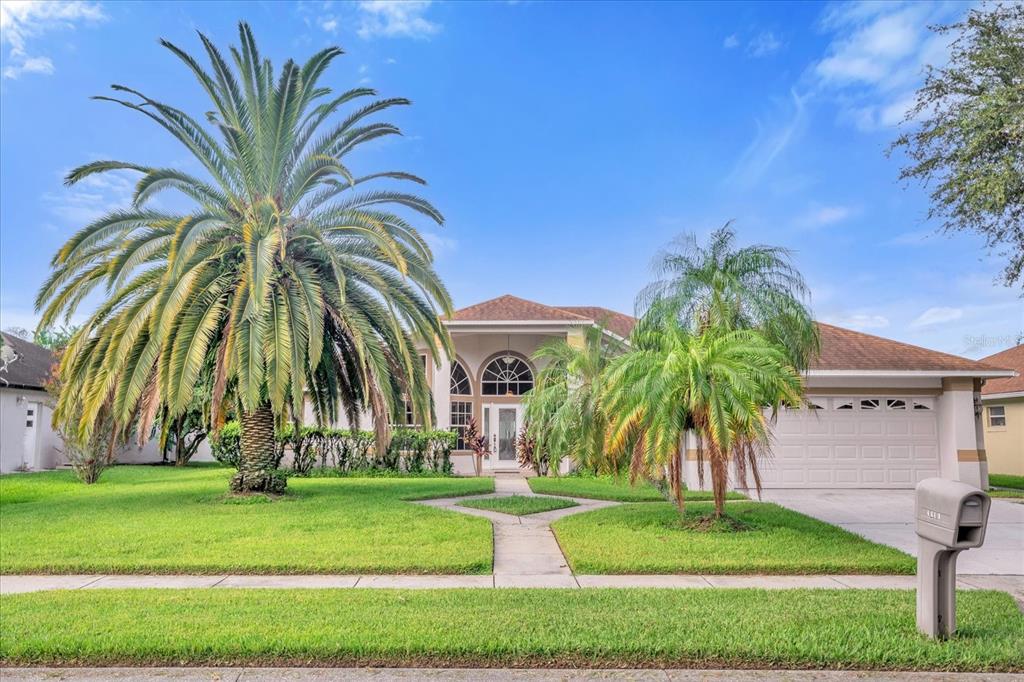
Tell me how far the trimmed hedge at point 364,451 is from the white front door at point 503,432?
170 centimetres

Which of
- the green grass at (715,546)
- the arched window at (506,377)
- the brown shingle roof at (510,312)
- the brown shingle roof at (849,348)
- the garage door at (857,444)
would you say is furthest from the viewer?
the arched window at (506,377)

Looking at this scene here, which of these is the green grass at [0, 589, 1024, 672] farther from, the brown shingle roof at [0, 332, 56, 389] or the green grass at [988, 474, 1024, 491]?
the brown shingle roof at [0, 332, 56, 389]

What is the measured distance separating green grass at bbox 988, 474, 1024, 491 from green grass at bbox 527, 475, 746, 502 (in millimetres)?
10715

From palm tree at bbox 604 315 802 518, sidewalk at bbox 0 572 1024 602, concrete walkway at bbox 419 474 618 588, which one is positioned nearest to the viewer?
sidewalk at bbox 0 572 1024 602

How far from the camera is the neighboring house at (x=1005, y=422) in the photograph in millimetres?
22984

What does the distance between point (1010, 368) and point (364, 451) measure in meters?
21.8

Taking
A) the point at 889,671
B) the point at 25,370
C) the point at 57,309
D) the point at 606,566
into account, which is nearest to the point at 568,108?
the point at 57,309

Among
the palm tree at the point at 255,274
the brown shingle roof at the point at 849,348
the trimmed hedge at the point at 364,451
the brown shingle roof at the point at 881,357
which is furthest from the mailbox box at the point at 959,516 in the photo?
the trimmed hedge at the point at 364,451

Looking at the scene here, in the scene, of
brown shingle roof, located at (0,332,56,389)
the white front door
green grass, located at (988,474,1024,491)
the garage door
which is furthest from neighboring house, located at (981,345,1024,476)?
brown shingle roof, located at (0,332,56,389)

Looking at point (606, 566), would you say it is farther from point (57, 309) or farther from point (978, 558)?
point (57, 309)

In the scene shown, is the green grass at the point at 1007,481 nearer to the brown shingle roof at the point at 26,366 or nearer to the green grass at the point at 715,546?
the green grass at the point at 715,546

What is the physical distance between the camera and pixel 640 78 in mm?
16156

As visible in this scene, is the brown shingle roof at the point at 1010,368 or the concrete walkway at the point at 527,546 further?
the brown shingle roof at the point at 1010,368

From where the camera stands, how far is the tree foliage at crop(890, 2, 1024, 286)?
13.1m
